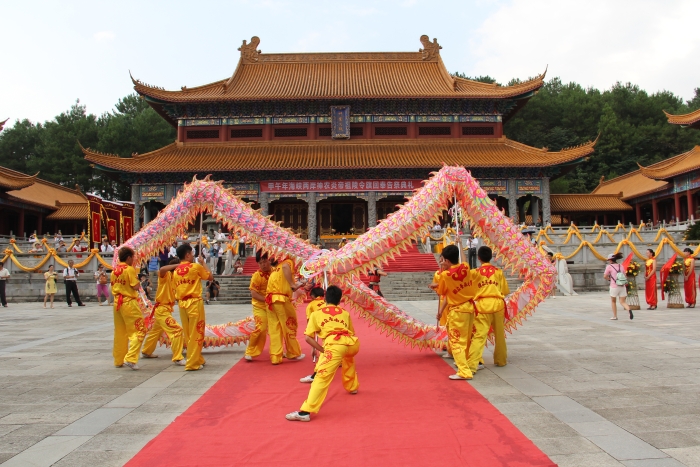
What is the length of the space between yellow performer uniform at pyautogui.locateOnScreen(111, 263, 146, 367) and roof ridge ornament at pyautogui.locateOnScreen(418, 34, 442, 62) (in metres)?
29.6

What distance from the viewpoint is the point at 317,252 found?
6.56m

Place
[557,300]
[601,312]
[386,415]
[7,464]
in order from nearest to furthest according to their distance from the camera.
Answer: [7,464] → [386,415] → [601,312] → [557,300]

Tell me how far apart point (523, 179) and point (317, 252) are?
22.9m

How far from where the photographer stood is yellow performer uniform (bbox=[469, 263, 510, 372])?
578 centimetres

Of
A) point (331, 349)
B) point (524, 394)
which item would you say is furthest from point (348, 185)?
point (331, 349)

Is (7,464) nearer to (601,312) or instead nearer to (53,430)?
(53,430)

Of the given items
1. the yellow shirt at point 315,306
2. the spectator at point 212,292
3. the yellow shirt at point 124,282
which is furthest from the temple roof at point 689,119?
the yellow shirt at point 124,282

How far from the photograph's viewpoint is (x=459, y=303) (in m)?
5.73

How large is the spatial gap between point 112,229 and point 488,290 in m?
14.5

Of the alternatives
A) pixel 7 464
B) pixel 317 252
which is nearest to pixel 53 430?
pixel 7 464

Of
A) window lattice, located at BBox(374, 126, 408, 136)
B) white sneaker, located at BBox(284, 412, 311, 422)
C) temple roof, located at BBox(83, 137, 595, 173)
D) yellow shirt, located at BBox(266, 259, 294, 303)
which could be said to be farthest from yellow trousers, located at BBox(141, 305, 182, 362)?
window lattice, located at BBox(374, 126, 408, 136)

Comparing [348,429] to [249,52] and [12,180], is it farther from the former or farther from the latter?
[249,52]

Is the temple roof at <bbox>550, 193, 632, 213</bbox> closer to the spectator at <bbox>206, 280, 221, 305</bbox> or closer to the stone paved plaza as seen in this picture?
the spectator at <bbox>206, 280, 221, 305</bbox>

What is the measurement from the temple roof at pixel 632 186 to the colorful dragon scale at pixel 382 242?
92.5 feet
